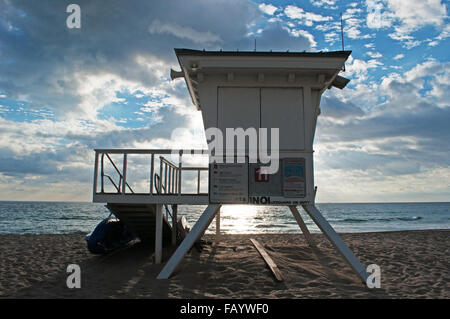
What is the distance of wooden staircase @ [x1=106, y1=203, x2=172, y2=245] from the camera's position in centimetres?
992

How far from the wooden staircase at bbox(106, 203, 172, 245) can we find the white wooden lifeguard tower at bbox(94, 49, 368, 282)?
2390mm

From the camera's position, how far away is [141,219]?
11.2 meters

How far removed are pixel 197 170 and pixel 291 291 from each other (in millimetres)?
6621

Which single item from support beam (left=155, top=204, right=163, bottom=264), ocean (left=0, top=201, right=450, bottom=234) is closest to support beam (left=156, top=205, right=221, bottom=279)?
support beam (left=155, top=204, right=163, bottom=264)

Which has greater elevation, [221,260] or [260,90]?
[260,90]

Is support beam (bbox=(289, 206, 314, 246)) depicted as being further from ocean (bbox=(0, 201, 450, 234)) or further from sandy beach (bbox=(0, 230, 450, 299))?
ocean (bbox=(0, 201, 450, 234))

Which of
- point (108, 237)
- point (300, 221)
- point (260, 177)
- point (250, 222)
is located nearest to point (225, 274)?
point (260, 177)

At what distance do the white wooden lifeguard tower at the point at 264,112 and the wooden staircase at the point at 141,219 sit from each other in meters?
2.39

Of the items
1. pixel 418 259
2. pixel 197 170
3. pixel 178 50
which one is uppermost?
pixel 178 50

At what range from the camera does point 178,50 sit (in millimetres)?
7805

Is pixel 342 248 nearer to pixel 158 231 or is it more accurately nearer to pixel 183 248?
pixel 183 248
